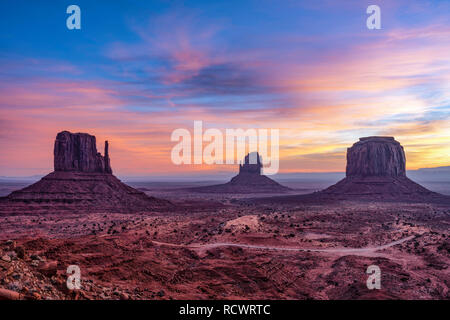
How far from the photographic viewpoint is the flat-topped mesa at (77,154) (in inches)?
3145

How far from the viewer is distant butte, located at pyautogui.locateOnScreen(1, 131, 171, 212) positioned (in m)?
67.6

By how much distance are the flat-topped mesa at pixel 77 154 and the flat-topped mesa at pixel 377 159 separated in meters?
94.6

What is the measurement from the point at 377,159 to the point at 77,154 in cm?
10571

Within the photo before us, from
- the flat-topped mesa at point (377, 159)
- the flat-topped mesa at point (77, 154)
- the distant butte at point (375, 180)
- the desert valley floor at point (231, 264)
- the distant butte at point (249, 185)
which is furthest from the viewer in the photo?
the distant butte at point (249, 185)

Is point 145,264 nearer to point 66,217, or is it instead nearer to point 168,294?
point 168,294

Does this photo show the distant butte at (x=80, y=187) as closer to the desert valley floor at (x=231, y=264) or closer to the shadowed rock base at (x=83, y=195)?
the shadowed rock base at (x=83, y=195)

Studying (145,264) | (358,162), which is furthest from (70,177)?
(358,162)

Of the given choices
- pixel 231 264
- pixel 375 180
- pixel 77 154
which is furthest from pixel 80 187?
pixel 375 180

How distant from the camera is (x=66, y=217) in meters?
58.1

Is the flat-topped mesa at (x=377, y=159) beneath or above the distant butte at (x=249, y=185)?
above

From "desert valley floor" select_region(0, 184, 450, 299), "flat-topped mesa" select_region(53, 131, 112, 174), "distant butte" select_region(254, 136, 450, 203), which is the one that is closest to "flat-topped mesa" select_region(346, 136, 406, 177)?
"distant butte" select_region(254, 136, 450, 203)

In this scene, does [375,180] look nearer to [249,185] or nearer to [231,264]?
[249,185]

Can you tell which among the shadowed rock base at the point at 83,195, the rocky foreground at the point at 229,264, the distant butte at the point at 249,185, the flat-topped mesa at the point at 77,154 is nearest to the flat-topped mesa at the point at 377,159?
the distant butte at the point at 249,185
